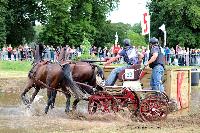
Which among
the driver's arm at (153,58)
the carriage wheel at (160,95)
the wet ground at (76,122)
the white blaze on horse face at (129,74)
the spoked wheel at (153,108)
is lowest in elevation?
the wet ground at (76,122)

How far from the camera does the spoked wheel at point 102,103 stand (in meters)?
14.8

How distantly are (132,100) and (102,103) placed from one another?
2.58 feet

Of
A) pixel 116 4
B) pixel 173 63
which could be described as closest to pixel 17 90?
pixel 173 63

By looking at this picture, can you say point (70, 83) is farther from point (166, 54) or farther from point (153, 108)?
point (166, 54)

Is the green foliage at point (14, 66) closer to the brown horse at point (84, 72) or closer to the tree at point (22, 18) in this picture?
the brown horse at point (84, 72)

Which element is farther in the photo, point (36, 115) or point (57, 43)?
point (57, 43)

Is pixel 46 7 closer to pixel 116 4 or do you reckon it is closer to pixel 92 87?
pixel 116 4

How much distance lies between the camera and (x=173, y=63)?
38062mm

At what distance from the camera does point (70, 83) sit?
15523 millimetres

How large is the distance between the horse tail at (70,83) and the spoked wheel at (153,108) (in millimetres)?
1833

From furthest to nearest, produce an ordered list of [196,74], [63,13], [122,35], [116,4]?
[122,35] → [116,4] → [63,13] → [196,74]

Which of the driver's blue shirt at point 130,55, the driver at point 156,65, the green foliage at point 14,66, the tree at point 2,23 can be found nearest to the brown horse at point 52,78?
the driver's blue shirt at point 130,55

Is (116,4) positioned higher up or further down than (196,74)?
higher up

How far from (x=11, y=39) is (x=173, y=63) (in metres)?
28.7
